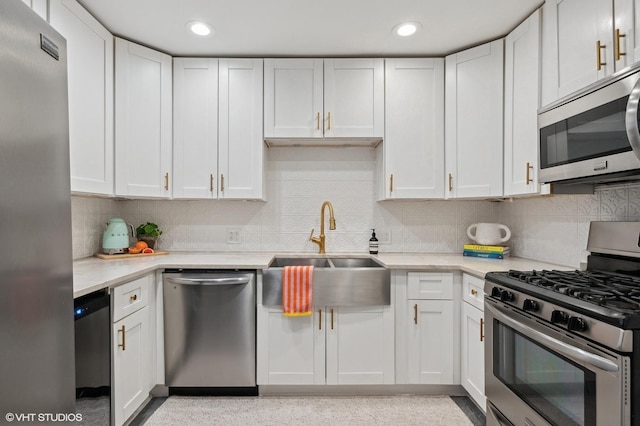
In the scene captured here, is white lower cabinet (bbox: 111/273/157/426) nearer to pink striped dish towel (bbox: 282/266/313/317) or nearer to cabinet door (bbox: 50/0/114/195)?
cabinet door (bbox: 50/0/114/195)

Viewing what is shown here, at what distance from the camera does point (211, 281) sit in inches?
82.4

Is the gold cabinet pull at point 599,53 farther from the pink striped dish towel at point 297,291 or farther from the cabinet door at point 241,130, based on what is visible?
the cabinet door at point 241,130

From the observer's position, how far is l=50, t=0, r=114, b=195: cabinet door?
5.91ft

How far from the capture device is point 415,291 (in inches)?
85.4

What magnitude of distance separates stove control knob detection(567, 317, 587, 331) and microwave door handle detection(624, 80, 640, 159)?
576 millimetres

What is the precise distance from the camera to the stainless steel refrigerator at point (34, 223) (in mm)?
773

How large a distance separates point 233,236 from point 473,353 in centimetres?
193

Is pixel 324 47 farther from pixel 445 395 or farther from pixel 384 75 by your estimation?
pixel 445 395

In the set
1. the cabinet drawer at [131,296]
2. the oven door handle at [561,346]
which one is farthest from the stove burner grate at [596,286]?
the cabinet drawer at [131,296]

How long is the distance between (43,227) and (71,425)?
2.04 ft

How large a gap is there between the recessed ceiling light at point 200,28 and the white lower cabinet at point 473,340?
2252 millimetres

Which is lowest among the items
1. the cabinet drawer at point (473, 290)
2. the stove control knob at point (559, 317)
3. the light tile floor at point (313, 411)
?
the light tile floor at point (313, 411)

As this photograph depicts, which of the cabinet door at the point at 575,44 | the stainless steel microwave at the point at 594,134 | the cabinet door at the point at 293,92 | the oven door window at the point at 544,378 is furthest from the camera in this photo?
the cabinet door at the point at 293,92

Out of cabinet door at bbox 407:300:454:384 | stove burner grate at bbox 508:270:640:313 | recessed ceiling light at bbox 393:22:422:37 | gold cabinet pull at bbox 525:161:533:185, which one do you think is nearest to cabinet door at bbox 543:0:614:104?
gold cabinet pull at bbox 525:161:533:185
